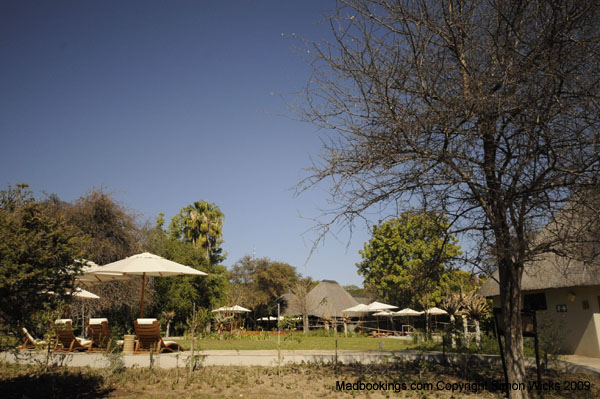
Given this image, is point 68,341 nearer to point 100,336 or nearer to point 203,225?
point 100,336

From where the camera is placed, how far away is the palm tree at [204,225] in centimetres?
3678

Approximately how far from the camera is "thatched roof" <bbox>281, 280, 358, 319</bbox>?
34.6 metres

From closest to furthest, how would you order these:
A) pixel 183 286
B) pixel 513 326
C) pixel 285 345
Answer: pixel 513 326 < pixel 285 345 < pixel 183 286

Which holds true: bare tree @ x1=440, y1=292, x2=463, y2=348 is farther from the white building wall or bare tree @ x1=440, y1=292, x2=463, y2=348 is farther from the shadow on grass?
the shadow on grass

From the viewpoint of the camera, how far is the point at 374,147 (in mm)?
5488

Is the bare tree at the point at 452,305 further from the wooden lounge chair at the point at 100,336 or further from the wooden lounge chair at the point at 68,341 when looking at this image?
the wooden lounge chair at the point at 68,341

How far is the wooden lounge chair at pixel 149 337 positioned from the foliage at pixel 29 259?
11.0 feet

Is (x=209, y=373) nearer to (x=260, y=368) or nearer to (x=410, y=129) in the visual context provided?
(x=260, y=368)

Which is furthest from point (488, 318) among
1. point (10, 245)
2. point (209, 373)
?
point (10, 245)

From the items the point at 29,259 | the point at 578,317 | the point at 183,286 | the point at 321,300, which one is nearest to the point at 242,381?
the point at 29,259

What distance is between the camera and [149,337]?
9062mm

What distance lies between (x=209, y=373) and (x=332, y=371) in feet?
7.92

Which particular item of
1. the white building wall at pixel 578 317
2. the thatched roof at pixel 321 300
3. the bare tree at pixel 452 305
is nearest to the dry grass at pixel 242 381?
the bare tree at pixel 452 305

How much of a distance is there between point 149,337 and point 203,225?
2810 centimetres
